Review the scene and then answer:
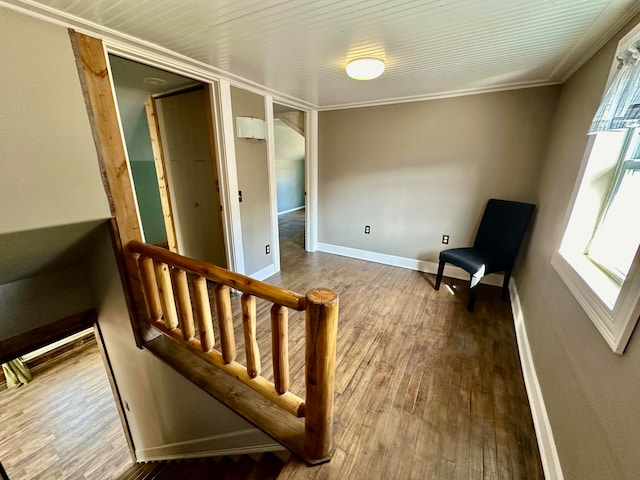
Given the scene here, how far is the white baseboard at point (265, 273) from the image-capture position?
3.01 m

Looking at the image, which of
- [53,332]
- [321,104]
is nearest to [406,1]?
[321,104]

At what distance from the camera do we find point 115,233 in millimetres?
1652

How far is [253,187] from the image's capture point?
2.79 metres

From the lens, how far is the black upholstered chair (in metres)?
2.35

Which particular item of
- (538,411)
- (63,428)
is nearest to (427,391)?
(538,411)

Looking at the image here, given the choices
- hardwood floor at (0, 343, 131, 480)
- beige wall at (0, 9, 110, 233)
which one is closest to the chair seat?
beige wall at (0, 9, 110, 233)

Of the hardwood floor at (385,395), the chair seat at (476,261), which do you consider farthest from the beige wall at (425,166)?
the hardwood floor at (385,395)

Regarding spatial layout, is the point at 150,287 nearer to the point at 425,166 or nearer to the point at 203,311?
the point at 203,311

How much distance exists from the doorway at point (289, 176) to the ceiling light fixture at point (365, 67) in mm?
1934

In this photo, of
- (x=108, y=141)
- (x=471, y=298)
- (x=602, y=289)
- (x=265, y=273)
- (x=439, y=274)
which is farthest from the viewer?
(x=265, y=273)

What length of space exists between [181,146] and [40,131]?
173cm

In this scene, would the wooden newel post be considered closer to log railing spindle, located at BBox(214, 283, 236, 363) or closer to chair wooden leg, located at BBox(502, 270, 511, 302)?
log railing spindle, located at BBox(214, 283, 236, 363)

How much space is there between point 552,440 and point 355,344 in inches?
45.5

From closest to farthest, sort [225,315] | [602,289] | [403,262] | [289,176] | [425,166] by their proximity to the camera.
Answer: [602,289] → [225,315] → [425,166] → [403,262] → [289,176]
